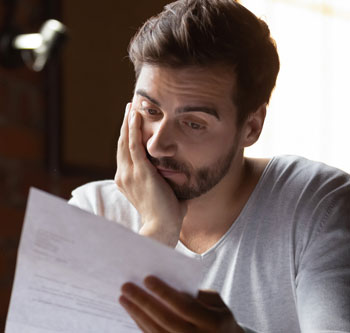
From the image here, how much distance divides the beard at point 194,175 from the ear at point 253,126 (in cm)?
8

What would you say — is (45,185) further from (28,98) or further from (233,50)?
(233,50)

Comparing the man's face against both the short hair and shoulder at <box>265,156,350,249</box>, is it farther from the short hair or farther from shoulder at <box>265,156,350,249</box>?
shoulder at <box>265,156,350,249</box>

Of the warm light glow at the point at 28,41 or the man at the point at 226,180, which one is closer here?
the man at the point at 226,180

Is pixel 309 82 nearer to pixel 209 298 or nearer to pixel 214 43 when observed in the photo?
pixel 214 43

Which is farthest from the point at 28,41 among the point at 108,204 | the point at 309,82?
the point at 309,82

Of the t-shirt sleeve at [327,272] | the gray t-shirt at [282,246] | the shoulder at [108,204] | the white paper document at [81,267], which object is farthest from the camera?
the shoulder at [108,204]

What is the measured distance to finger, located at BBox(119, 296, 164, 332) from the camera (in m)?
0.80

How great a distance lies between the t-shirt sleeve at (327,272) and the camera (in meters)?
0.99

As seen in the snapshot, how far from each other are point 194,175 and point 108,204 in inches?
9.7

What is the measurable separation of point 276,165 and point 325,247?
0.26 metres

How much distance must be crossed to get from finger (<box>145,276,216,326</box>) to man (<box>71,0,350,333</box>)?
1.06 feet

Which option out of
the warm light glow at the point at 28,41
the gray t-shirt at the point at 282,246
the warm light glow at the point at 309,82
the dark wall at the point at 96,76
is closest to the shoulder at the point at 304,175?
the gray t-shirt at the point at 282,246

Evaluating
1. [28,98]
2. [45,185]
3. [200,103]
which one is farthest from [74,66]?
[200,103]

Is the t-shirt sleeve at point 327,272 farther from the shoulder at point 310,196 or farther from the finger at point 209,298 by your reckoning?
the finger at point 209,298
